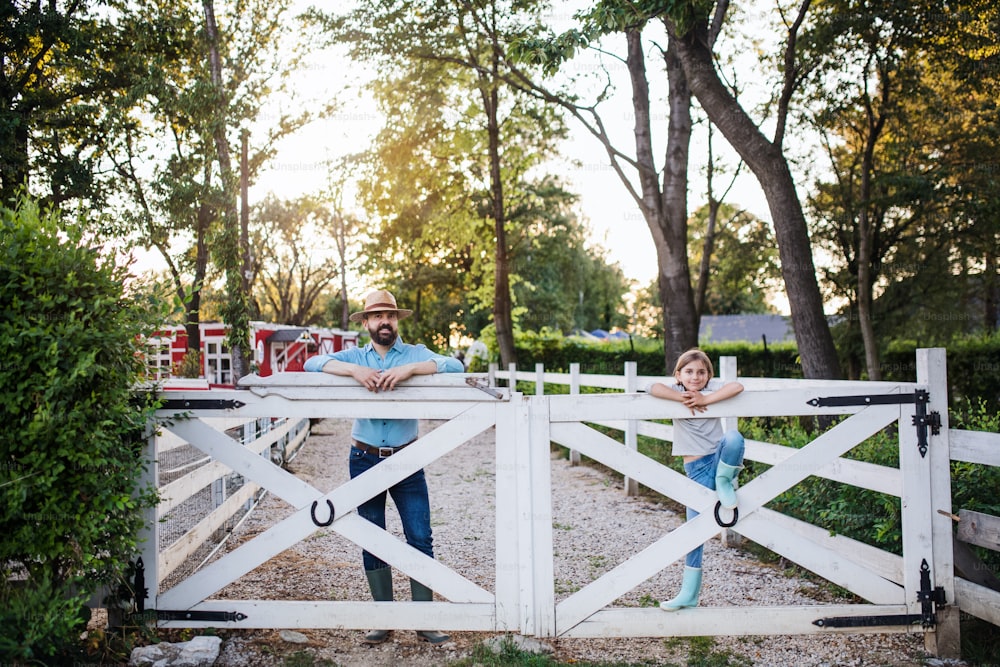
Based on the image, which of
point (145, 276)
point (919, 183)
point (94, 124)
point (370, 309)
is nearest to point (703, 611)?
point (370, 309)

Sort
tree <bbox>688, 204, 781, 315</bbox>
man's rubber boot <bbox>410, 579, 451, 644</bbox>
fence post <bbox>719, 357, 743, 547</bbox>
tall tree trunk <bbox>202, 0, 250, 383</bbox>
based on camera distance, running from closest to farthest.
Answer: man's rubber boot <bbox>410, 579, 451, 644</bbox>
fence post <bbox>719, 357, 743, 547</bbox>
tall tree trunk <bbox>202, 0, 250, 383</bbox>
tree <bbox>688, 204, 781, 315</bbox>

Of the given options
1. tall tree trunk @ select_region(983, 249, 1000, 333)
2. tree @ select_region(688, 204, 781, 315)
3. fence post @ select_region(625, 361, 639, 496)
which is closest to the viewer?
fence post @ select_region(625, 361, 639, 496)

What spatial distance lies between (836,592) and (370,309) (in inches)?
144

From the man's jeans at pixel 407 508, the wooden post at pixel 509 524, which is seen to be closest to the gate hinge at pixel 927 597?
the wooden post at pixel 509 524

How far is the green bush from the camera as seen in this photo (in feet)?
11.3

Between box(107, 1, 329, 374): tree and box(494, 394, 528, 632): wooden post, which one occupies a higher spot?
box(107, 1, 329, 374): tree

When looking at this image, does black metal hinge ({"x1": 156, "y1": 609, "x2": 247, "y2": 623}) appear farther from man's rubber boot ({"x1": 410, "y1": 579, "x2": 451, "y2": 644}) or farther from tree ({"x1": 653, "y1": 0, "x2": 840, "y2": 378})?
tree ({"x1": 653, "y1": 0, "x2": 840, "y2": 378})

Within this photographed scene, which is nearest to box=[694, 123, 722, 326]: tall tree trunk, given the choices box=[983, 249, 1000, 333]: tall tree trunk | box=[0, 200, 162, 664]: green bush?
box=[983, 249, 1000, 333]: tall tree trunk

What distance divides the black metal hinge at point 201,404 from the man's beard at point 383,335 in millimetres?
887

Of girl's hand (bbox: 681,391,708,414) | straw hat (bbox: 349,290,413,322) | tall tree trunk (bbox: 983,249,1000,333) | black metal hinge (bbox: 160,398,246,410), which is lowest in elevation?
girl's hand (bbox: 681,391,708,414)

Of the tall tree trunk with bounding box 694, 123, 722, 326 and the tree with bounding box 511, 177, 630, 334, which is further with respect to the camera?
the tree with bounding box 511, 177, 630, 334

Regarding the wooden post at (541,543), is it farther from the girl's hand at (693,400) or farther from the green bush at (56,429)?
the green bush at (56,429)

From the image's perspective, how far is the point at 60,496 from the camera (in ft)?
11.8

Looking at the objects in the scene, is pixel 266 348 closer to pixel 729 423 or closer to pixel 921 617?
pixel 729 423
